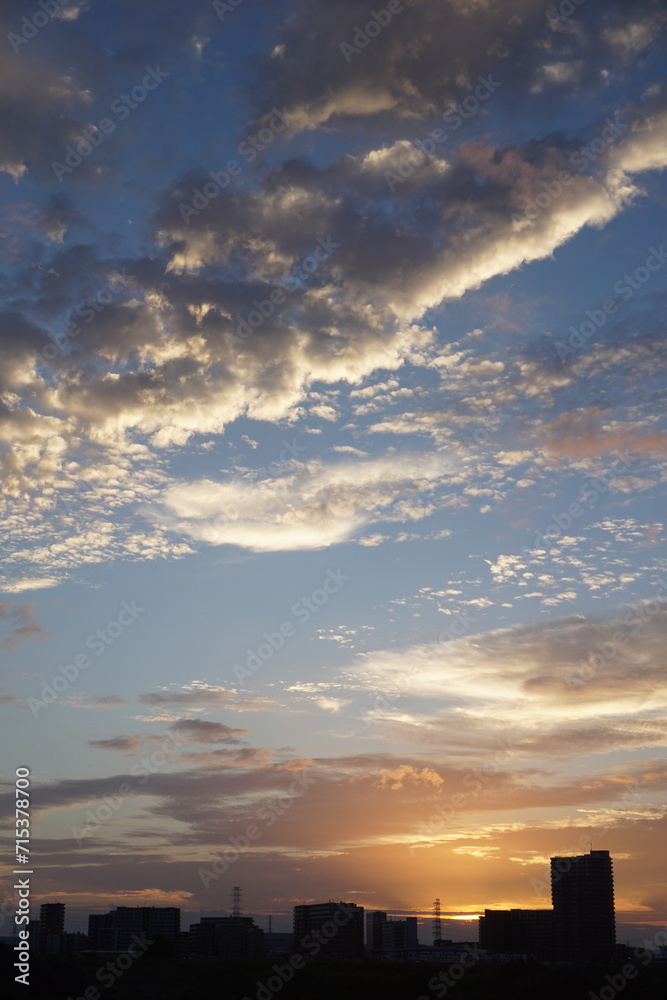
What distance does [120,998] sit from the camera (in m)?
Result: 81.8

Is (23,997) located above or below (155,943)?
above

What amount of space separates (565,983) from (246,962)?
141ft

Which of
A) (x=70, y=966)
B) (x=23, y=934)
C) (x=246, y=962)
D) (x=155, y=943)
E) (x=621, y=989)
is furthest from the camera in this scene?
(x=155, y=943)

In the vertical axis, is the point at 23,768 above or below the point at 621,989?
above

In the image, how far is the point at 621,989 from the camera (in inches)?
2704

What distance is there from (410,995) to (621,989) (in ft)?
60.5

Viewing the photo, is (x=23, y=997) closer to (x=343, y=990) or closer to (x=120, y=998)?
(x=120, y=998)

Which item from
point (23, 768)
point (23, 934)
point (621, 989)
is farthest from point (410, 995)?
point (23, 768)

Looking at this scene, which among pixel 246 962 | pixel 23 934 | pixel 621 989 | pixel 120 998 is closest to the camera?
pixel 23 934

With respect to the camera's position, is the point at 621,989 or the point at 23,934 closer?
the point at 23,934

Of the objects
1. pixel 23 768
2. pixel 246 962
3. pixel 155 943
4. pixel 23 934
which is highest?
pixel 23 768

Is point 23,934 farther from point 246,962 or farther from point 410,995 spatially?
point 246,962

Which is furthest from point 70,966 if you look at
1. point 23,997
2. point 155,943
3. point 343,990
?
point 155,943

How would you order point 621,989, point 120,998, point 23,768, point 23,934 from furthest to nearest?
point 120,998
point 621,989
point 23,934
point 23,768
